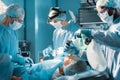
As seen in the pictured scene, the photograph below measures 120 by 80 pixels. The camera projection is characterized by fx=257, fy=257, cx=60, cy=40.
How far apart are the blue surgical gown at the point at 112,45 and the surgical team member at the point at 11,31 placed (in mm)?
1015

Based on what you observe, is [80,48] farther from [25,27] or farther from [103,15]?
[25,27]

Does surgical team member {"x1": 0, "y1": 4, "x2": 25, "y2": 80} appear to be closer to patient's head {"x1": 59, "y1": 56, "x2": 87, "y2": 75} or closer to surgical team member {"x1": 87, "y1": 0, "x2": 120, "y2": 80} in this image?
patient's head {"x1": 59, "y1": 56, "x2": 87, "y2": 75}

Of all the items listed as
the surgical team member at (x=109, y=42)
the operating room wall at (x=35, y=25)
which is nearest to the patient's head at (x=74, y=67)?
the surgical team member at (x=109, y=42)

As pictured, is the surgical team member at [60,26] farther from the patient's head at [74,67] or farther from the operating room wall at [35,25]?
the patient's head at [74,67]

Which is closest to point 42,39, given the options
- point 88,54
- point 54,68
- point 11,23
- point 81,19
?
point 81,19

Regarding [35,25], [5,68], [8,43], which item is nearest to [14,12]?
[8,43]

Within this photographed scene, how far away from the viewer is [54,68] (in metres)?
2.36

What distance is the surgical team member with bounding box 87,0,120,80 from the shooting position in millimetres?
1858

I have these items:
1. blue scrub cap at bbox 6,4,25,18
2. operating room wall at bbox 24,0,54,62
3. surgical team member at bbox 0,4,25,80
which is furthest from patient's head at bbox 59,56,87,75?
operating room wall at bbox 24,0,54,62

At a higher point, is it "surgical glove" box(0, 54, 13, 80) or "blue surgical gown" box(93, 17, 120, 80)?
"blue surgical gown" box(93, 17, 120, 80)

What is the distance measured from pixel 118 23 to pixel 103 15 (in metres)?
0.23

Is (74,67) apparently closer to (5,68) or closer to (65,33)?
(5,68)

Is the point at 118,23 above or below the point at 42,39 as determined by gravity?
above

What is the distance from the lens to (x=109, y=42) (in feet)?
6.11
